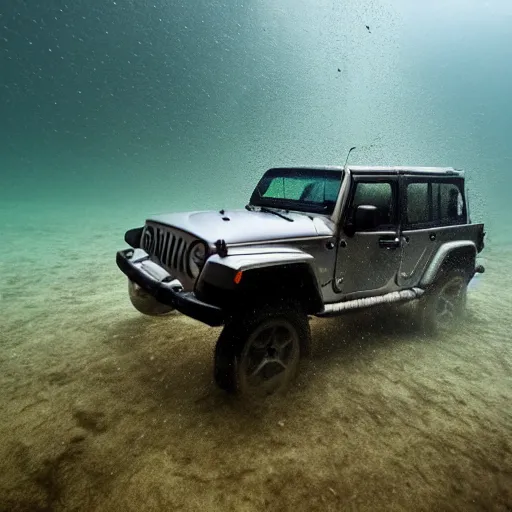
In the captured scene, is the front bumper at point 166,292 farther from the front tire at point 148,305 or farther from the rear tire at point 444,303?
the rear tire at point 444,303

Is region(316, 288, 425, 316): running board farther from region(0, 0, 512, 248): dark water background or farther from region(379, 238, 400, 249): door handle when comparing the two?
region(0, 0, 512, 248): dark water background

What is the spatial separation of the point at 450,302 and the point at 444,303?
0.14 metres

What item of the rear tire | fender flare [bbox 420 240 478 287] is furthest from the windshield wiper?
the rear tire

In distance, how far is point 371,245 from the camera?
3.81 meters

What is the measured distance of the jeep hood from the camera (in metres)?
3.09

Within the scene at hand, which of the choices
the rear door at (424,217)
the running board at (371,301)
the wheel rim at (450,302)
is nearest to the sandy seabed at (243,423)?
the wheel rim at (450,302)

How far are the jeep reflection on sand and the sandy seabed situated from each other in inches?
16.9

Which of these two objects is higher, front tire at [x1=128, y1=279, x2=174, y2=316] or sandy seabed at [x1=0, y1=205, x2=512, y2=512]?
front tire at [x1=128, y1=279, x2=174, y2=316]

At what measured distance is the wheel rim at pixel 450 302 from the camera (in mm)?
4953

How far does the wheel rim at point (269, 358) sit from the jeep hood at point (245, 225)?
0.81 meters

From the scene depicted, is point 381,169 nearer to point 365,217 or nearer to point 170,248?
point 365,217

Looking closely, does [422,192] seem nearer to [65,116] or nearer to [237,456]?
[237,456]

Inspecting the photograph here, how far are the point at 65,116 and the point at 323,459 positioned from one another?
17244 centimetres

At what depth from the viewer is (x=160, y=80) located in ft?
487
